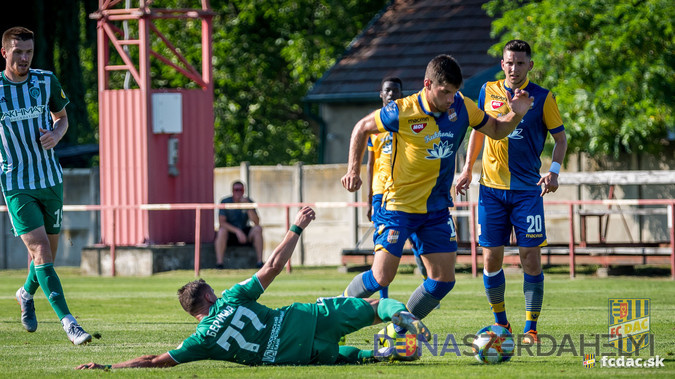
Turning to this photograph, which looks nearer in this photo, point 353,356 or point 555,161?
point 353,356

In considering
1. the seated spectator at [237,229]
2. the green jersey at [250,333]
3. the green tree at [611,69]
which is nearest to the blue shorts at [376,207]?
the green jersey at [250,333]

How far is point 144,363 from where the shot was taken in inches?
284

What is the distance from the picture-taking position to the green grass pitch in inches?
281

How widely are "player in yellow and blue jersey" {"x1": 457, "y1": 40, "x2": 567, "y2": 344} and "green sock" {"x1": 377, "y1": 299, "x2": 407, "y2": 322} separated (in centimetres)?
193

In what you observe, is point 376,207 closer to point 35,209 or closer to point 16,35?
point 35,209

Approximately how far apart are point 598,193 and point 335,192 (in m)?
5.67

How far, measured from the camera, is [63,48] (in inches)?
1070

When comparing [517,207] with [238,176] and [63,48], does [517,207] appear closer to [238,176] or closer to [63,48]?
[238,176]

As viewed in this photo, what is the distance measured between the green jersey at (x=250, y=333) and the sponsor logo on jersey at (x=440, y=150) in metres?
1.42

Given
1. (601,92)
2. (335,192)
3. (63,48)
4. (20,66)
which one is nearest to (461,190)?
(20,66)

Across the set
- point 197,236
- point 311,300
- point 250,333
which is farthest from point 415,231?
point 197,236

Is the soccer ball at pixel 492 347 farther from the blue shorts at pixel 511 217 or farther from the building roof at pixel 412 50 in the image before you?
the building roof at pixel 412 50

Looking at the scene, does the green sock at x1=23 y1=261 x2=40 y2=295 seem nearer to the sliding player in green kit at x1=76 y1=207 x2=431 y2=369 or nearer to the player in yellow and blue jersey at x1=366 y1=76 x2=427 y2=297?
the sliding player in green kit at x1=76 y1=207 x2=431 y2=369
